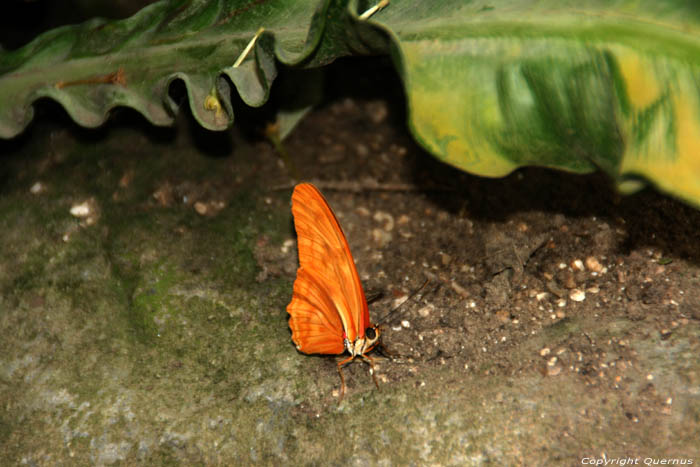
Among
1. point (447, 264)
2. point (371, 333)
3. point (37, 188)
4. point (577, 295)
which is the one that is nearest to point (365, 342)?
point (371, 333)

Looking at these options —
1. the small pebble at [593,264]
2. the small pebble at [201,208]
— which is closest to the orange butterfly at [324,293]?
the small pebble at [201,208]

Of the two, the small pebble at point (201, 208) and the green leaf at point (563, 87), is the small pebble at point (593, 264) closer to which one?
the green leaf at point (563, 87)

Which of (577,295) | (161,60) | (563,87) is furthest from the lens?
(161,60)

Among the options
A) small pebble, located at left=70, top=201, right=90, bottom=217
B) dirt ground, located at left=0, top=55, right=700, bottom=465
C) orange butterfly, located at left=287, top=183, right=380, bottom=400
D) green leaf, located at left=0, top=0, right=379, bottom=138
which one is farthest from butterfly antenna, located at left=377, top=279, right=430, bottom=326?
small pebble, located at left=70, top=201, right=90, bottom=217

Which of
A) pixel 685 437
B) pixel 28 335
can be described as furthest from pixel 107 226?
pixel 685 437

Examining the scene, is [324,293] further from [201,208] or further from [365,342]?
[201,208]

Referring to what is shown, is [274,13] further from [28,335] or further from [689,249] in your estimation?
[689,249]
